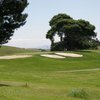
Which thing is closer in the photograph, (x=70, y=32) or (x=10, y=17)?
(x=10, y=17)

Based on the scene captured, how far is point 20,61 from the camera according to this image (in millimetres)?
62781

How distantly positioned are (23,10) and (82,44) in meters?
78.1

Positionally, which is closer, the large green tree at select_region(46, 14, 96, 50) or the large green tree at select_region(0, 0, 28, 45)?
the large green tree at select_region(0, 0, 28, 45)

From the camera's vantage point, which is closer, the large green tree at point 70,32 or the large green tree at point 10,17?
the large green tree at point 10,17

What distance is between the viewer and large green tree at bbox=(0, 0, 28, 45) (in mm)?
30781

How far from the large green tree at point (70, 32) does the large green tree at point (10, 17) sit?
71922 mm

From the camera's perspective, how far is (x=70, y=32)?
105 metres

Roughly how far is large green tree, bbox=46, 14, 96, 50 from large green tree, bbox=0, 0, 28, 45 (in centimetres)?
7192

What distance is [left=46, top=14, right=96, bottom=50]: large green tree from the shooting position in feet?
345

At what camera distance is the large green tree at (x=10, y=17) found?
3078 cm

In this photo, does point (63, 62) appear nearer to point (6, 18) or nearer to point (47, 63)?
point (47, 63)

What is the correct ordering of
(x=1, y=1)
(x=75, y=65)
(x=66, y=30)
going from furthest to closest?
(x=66, y=30), (x=75, y=65), (x=1, y=1)

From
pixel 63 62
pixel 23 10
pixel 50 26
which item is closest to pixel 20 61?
pixel 63 62

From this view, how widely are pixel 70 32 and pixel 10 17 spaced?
244 feet
